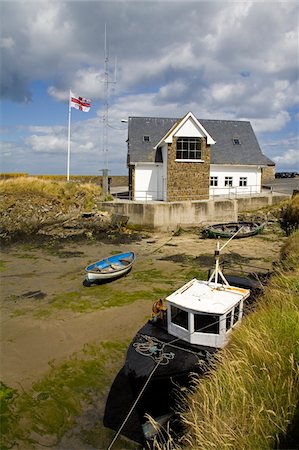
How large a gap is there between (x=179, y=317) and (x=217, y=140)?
29.1 metres

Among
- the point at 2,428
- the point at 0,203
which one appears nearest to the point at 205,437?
the point at 2,428

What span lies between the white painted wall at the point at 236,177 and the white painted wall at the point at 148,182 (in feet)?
17.5

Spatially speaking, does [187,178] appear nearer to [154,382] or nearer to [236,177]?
[236,177]

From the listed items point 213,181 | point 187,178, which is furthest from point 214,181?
point 187,178

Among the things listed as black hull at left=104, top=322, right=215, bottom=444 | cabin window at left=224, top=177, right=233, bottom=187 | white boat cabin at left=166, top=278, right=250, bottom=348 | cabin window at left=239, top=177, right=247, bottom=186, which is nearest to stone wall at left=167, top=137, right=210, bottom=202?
cabin window at left=224, top=177, right=233, bottom=187

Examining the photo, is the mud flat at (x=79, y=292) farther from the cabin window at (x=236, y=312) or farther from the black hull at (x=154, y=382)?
the cabin window at (x=236, y=312)

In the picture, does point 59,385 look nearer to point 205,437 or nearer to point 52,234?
point 205,437

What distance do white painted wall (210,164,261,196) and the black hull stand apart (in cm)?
2639

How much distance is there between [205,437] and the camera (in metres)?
4.04

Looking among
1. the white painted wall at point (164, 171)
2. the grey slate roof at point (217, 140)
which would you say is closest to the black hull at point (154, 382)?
the white painted wall at point (164, 171)

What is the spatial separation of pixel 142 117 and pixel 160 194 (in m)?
8.40

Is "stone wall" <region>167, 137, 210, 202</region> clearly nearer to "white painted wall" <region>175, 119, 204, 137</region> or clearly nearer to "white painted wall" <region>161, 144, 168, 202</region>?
"white painted wall" <region>161, 144, 168, 202</region>

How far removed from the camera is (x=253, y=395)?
431 centimetres

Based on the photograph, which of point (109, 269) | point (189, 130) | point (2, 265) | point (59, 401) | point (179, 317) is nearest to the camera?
point (59, 401)
